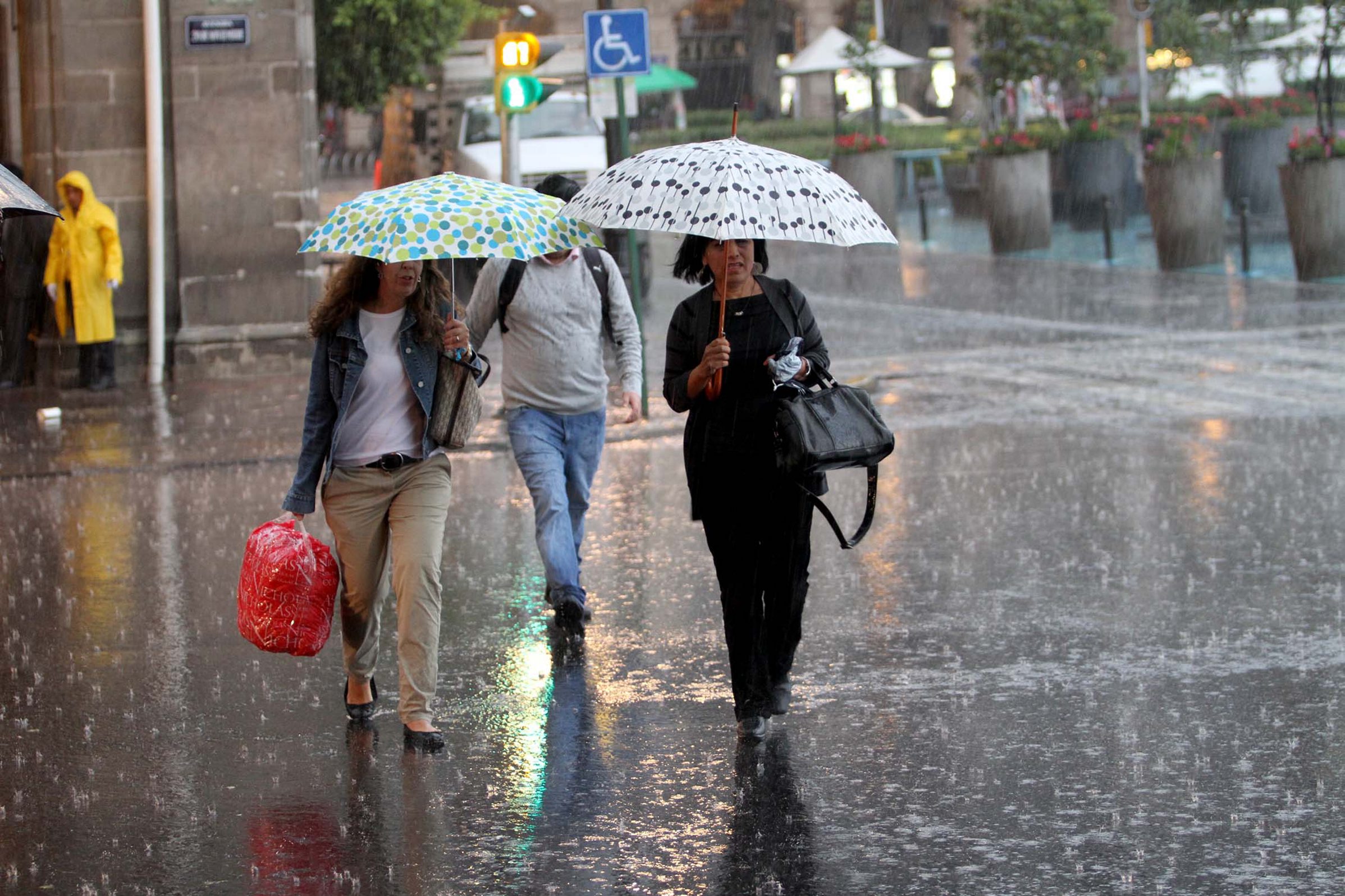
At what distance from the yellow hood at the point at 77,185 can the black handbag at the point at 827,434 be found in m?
10.5

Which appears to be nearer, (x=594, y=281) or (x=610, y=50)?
(x=594, y=281)

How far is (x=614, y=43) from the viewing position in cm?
1362

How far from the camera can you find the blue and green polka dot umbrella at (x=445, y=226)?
560 cm

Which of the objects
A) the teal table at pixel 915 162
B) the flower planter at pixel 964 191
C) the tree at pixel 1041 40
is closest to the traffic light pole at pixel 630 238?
the tree at pixel 1041 40

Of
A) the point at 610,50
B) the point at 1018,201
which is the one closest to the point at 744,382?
the point at 610,50

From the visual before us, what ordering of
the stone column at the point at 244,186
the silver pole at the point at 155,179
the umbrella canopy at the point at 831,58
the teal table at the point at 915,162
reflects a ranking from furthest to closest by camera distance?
the teal table at the point at 915,162 < the umbrella canopy at the point at 831,58 < the stone column at the point at 244,186 < the silver pole at the point at 155,179

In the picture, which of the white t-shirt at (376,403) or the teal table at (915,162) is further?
the teal table at (915,162)

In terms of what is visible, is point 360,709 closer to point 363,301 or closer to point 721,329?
point 363,301

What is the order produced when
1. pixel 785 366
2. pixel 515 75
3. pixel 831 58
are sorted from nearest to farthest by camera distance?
pixel 785 366, pixel 515 75, pixel 831 58

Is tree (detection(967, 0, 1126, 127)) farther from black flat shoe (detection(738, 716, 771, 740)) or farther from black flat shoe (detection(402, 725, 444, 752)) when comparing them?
black flat shoe (detection(402, 725, 444, 752))

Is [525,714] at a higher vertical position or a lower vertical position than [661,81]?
lower

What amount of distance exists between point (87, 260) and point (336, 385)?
9.74 metres

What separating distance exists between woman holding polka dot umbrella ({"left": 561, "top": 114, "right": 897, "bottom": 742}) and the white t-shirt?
0.71 m

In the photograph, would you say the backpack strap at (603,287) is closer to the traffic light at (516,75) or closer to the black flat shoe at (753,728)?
the black flat shoe at (753,728)
